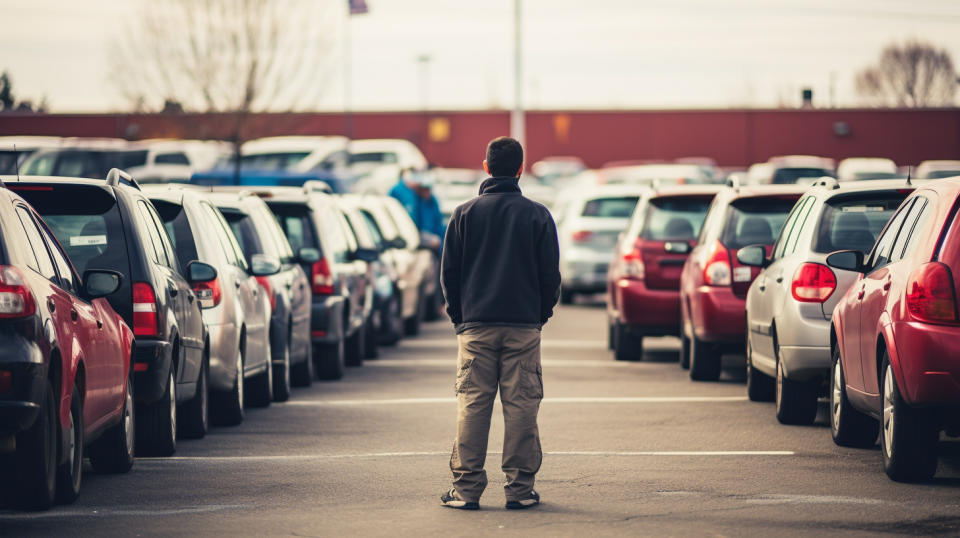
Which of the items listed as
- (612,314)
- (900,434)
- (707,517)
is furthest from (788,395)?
(612,314)

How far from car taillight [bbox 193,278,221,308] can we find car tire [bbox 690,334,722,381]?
14.9ft

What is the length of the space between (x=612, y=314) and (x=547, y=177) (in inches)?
2025

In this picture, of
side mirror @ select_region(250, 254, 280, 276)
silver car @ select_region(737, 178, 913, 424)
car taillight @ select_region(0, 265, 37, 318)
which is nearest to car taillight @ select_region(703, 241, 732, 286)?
silver car @ select_region(737, 178, 913, 424)

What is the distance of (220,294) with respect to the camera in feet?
39.9

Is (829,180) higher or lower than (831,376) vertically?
higher

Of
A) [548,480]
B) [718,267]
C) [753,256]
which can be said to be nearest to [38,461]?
[548,480]

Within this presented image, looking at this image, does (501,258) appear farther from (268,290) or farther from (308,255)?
(308,255)

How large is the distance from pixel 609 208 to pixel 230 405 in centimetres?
1430

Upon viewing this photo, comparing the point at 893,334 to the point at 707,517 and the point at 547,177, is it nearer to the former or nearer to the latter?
the point at 707,517

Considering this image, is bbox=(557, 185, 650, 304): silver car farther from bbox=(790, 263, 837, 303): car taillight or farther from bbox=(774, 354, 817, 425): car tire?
bbox=(790, 263, 837, 303): car taillight

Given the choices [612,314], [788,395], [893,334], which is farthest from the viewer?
[612,314]

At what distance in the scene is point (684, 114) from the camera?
228ft

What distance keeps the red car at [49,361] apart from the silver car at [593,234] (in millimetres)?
16599

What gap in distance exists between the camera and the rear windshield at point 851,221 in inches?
473
